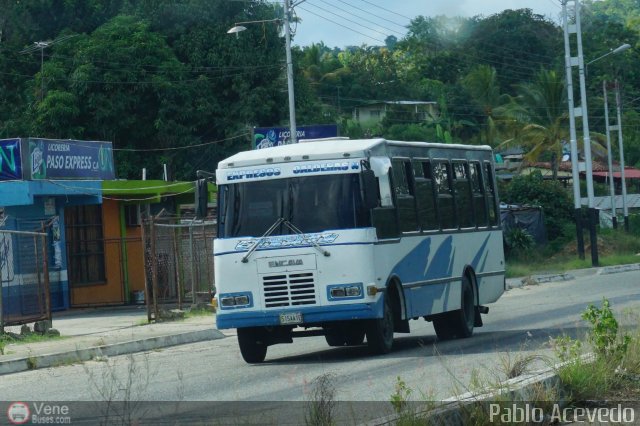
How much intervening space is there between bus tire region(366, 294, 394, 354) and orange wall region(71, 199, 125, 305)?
1745cm

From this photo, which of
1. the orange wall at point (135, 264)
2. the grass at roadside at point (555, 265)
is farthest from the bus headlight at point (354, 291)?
the grass at roadside at point (555, 265)

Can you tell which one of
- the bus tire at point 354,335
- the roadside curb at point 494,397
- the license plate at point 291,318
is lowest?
the bus tire at point 354,335

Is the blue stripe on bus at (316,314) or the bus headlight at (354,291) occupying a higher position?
the bus headlight at (354,291)

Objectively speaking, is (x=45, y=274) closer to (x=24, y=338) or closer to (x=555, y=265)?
(x=24, y=338)

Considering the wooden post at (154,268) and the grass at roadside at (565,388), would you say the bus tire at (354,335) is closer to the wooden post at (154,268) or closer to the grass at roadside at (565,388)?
the grass at roadside at (565,388)

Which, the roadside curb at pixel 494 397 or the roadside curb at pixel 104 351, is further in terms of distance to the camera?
the roadside curb at pixel 104 351

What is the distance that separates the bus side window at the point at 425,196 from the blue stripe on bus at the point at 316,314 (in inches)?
94.5

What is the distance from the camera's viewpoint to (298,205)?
15289mm

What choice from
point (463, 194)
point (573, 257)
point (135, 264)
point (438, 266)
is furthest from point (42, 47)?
point (438, 266)

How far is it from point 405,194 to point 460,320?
102 inches

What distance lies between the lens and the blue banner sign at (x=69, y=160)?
94.1ft

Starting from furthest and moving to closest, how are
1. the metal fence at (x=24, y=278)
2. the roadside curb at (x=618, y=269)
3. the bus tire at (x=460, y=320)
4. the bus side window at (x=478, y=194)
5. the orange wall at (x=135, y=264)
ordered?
the roadside curb at (x=618, y=269)
the orange wall at (x=135, y=264)
the metal fence at (x=24, y=278)
the bus side window at (x=478, y=194)
the bus tire at (x=460, y=320)

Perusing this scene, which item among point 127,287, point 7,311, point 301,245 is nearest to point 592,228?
point 127,287

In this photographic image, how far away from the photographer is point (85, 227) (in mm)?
32156
